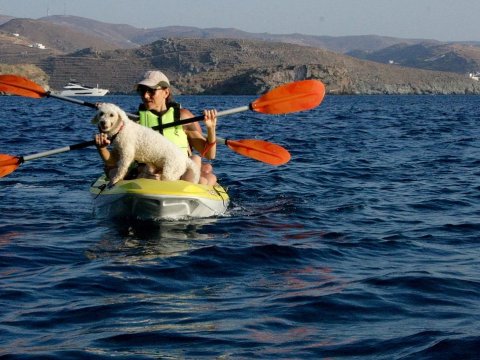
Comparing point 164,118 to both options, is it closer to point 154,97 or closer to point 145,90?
point 154,97

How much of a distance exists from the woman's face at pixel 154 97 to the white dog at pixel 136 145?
764mm

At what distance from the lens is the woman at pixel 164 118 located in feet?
32.8

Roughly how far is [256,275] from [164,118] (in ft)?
11.2

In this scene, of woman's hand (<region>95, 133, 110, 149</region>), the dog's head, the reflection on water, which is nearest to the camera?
the reflection on water

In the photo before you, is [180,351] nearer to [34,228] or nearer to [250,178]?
[34,228]

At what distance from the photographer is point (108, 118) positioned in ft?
29.6

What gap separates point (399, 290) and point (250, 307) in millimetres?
1256

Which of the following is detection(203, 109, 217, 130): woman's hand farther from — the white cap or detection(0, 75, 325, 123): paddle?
detection(0, 75, 325, 123): paddle

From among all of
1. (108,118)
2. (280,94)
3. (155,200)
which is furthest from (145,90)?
(280,94)

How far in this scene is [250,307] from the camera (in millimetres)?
6316

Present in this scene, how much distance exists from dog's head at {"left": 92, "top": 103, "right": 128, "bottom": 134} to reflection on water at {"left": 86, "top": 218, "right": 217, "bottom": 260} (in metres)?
1.11

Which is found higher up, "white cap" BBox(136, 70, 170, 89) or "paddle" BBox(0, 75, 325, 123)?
"white cap" BBox(136, 70, 170, 89)

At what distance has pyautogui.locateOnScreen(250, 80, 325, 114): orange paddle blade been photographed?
12.0m

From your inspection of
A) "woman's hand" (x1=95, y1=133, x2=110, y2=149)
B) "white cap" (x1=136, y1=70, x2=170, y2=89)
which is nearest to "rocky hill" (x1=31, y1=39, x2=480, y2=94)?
"white cap" (x1=136, y1=70, x2=170, y2=89)
